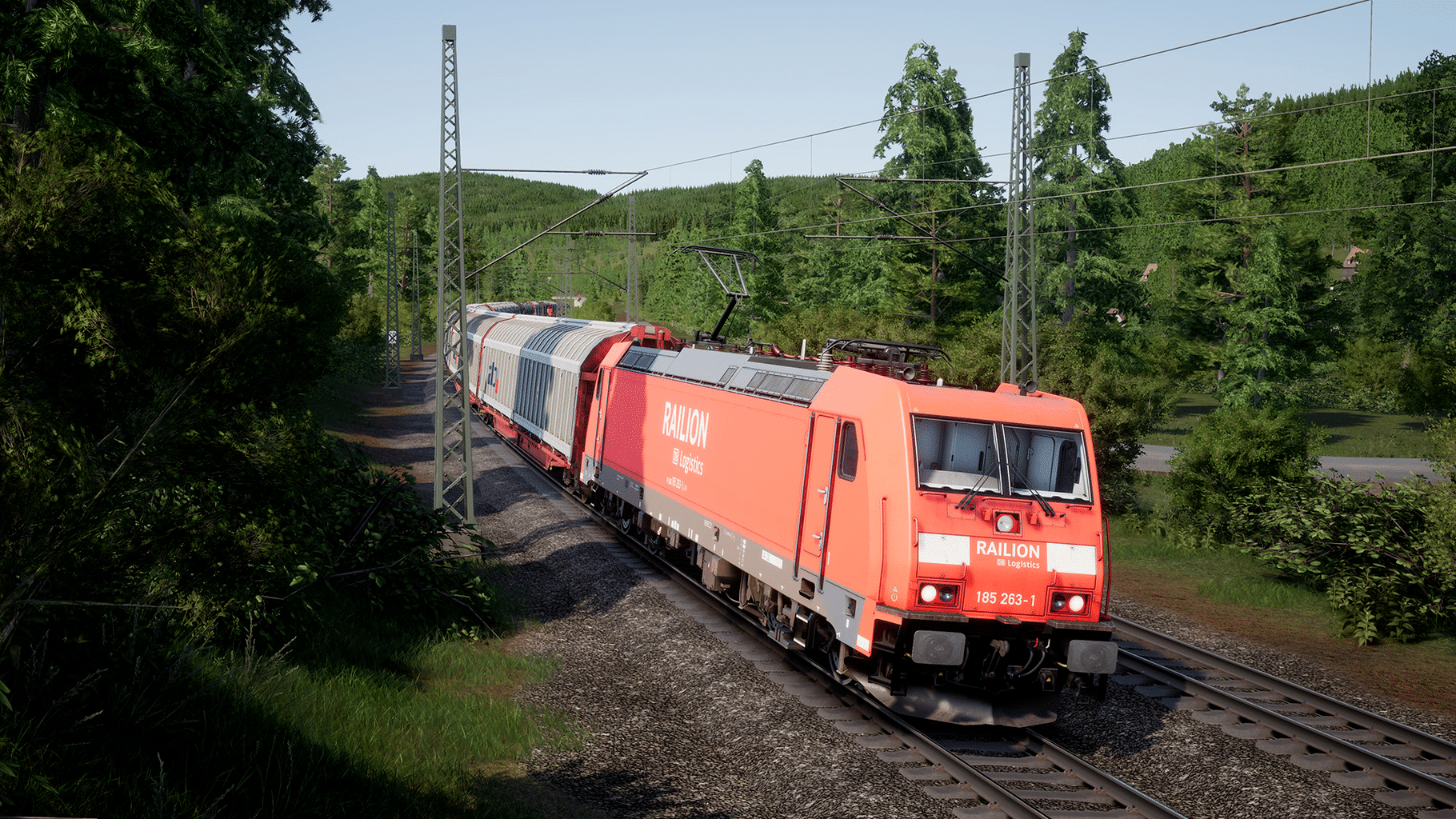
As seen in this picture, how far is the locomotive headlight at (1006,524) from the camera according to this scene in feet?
31.8

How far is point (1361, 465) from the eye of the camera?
1449 inches

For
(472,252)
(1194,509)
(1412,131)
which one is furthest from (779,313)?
(472,252)

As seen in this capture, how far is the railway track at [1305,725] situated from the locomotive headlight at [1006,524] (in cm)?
343

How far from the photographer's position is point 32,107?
34.1ft

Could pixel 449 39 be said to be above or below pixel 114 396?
above

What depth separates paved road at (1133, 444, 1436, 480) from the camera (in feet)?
112

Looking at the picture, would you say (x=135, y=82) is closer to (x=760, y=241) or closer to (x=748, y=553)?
(x=748, y=553)

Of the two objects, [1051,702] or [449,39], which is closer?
[1051,702]

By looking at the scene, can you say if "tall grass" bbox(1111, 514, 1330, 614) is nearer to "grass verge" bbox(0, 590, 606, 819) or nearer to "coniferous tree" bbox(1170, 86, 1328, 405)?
"grass verge" bbox(0, 590, 606, 819)

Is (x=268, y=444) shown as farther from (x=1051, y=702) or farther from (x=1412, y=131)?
(x=1412, y=131)

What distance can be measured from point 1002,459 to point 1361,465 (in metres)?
33.7

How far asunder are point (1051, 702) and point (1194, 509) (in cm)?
1265

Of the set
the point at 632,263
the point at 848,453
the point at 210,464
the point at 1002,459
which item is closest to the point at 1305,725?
the point at 1002,459

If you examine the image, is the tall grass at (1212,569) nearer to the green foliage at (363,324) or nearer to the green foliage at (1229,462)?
the green foliage at (1229,462)
